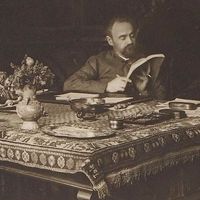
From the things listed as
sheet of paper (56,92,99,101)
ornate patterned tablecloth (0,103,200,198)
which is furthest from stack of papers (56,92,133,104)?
ornate patterned tablecloth (0,103,200,198)

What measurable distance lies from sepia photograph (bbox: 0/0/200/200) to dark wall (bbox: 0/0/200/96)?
10 mm

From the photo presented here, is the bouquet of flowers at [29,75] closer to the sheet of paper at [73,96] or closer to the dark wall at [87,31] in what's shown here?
the sheet of paper at [73,96]

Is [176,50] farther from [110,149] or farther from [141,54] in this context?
[110,149]

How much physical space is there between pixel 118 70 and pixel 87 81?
0.50 metres

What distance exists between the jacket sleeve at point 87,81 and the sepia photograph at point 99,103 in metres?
0.01

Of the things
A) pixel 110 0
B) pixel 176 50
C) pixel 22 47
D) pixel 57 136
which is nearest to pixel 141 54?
pixel 176 50

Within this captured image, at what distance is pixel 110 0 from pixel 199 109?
2547 mm

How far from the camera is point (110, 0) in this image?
18.7ft

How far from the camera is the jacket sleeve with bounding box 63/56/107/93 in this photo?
435 centimetres

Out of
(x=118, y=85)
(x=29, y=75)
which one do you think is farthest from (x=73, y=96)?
(x=29, y=75)

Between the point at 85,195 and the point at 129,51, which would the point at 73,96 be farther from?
the point at 85,195

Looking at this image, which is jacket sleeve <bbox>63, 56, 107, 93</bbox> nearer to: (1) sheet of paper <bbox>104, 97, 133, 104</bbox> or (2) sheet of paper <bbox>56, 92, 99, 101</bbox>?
(2) sheet of paper <bbox>56, 92, 99, 101</bbox>

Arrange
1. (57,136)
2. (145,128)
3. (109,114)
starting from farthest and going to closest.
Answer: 1. (109,114)
2. (145,128)
3. (57,136)

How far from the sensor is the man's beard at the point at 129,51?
480cm
